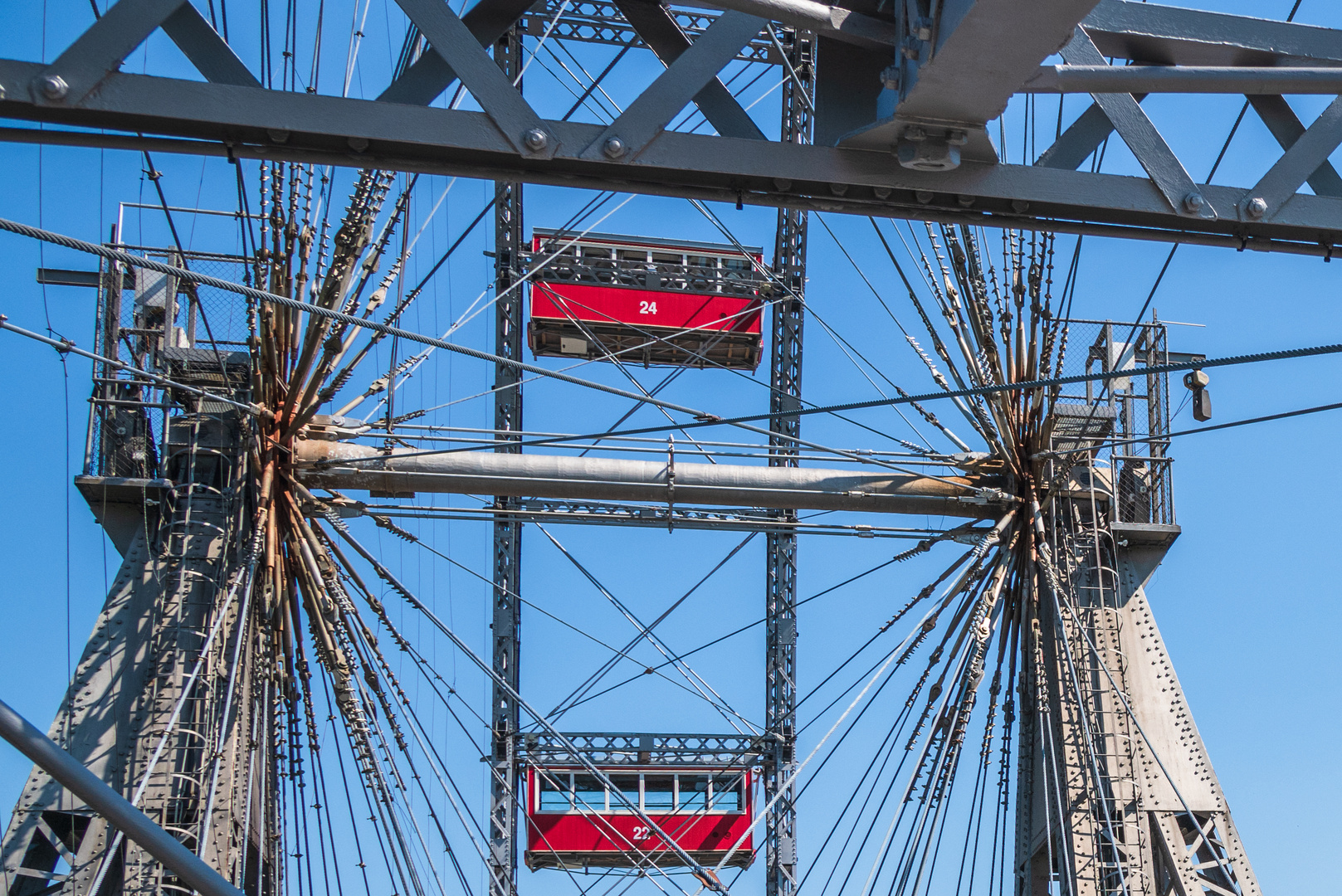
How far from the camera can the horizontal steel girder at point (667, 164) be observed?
6871mm

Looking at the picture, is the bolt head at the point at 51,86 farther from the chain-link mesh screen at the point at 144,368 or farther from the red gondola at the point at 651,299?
the red gondola at the point at 651,299

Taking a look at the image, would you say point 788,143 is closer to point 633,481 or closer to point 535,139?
point 535,139

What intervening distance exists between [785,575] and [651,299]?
4543mm

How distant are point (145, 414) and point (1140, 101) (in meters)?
9.54

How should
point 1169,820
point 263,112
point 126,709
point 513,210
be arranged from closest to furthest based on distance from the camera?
point 263,112
point 126,709
point 1169,820
point 513,210

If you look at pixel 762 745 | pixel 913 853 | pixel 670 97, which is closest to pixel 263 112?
pixel 670 97

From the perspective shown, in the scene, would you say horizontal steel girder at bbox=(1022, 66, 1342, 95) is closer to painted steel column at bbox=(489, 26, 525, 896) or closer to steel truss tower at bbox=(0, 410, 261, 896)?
steel truss tower at bbox=(0, 410, 261, 896)

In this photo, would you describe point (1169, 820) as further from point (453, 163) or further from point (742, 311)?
point (742, 311)

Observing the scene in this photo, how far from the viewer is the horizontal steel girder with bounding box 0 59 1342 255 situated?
687cm

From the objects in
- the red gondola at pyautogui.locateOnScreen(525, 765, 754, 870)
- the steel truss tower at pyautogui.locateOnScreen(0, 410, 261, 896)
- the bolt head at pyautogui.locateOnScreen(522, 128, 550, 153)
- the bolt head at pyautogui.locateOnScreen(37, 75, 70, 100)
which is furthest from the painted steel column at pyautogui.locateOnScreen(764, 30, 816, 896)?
the bolt head at pyautogui.locateOnScreen(37, 75, 70, 100)

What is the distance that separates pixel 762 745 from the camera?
24062 millimetres

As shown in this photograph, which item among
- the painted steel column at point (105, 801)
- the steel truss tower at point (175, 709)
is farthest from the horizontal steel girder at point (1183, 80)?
the steel truss tower at point (175, 709)

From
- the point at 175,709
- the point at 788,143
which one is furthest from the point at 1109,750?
the point at 788,143

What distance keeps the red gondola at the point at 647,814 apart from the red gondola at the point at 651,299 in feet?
20.1
